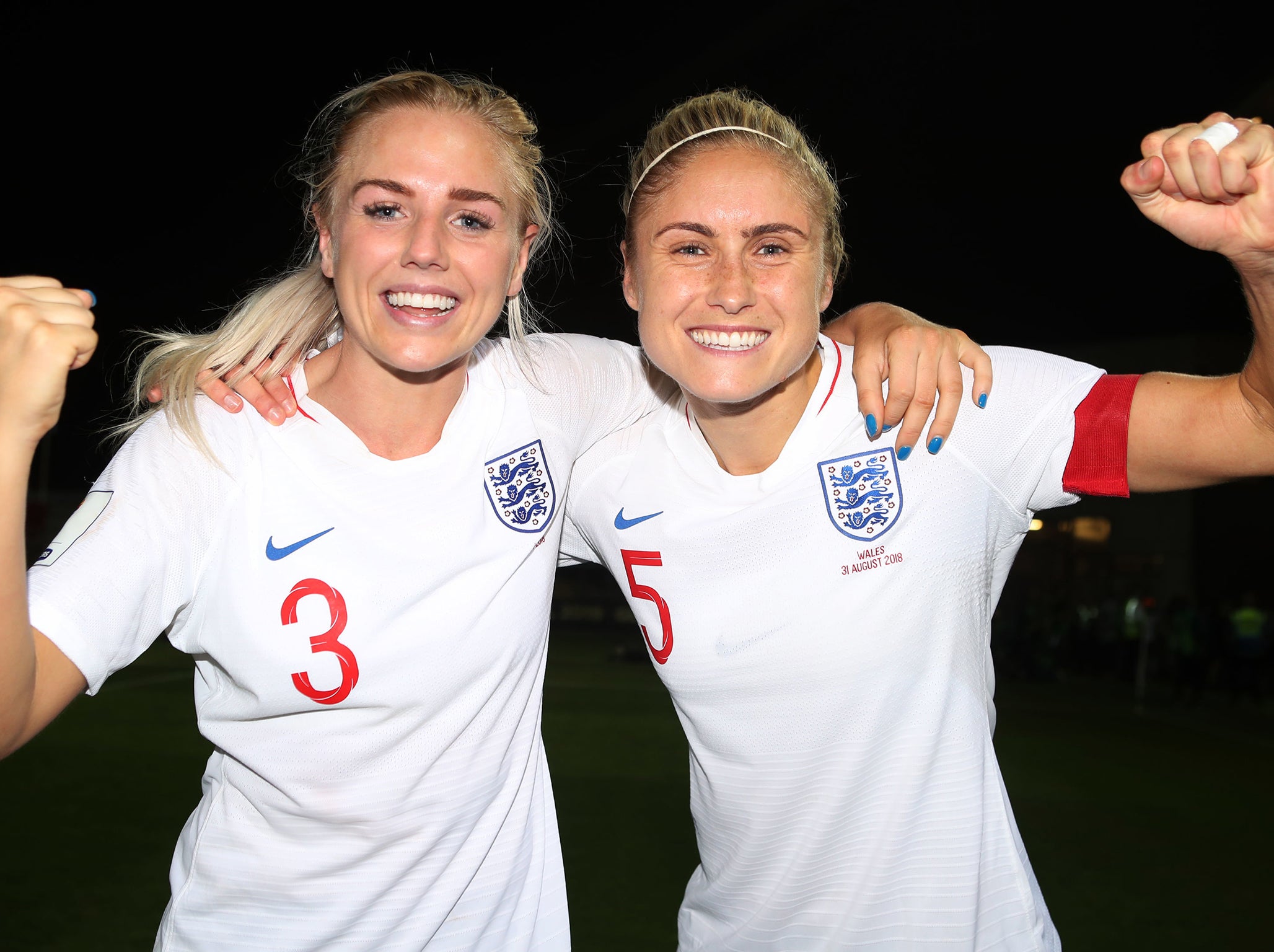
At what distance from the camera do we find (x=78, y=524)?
1.67m

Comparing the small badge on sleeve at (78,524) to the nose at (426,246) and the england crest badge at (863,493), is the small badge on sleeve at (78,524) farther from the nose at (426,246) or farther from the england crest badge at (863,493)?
the england crest badge at (863,493)

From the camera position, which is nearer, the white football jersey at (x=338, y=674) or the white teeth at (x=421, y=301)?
the white football jersey at (x=338, y=674)

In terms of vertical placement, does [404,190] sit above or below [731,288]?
above

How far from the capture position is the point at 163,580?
174 cm

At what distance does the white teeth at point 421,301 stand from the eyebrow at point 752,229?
50cm

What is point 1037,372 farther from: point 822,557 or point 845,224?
point 845,224

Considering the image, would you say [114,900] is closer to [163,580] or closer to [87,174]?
[163,580]

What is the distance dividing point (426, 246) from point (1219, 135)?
1.37 metres

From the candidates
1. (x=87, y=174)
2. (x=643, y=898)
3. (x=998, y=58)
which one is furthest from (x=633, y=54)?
(x=643, y=898)

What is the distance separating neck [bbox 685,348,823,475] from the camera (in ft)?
7.18

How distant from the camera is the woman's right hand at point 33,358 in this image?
1.34 m

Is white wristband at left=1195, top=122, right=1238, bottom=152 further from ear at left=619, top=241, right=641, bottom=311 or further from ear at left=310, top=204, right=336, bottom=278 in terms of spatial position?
ear at left=310, top=204, right=336, bottom=278

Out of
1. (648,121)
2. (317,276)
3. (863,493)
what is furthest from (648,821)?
(648,121)

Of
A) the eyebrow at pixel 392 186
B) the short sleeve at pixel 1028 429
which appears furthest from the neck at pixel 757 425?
the eyebrow at pixel 392 186
